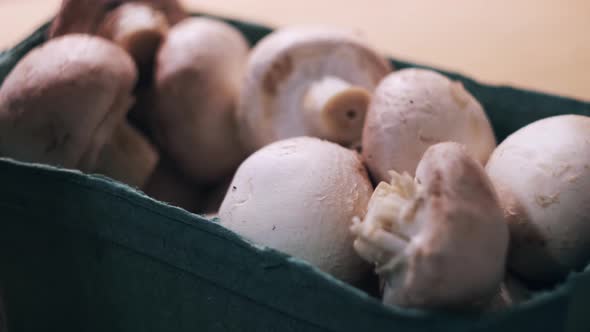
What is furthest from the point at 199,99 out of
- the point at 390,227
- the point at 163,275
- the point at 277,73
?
the point at 390,227

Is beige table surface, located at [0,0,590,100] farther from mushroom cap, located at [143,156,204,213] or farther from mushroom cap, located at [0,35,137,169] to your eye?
mushroom cap, located at [0,35,137,169]

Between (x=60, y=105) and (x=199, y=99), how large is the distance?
0.62 ft

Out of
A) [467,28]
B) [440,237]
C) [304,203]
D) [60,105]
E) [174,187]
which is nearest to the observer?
[440,237]

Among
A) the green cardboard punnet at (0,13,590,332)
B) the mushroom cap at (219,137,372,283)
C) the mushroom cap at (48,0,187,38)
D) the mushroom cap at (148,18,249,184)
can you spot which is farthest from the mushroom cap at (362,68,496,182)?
the mushroom cap at (48,0,187,38)

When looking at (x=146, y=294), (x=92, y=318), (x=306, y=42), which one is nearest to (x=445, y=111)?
(x=306, y=42)

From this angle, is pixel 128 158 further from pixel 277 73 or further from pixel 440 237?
pixel 440 237

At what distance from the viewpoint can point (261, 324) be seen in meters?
0.57

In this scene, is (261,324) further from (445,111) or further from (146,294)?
(445,111)

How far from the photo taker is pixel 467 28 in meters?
1.30

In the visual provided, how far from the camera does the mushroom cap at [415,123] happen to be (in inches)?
23.9

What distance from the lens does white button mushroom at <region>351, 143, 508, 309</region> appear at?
442mm

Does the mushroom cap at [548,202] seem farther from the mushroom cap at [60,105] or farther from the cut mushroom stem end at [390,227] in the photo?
the mushroom cap at [60,105]

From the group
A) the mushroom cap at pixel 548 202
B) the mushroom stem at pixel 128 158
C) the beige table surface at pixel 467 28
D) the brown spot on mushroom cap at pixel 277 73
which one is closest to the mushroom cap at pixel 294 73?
the brown spot on mushroom cap at pixel 277 73

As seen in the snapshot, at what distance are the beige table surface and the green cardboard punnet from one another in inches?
16.3
